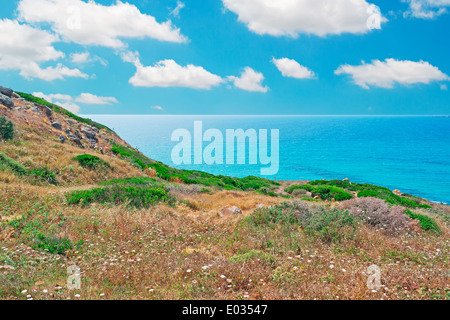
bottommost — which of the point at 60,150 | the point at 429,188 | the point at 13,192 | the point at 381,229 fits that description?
the point at 429,188

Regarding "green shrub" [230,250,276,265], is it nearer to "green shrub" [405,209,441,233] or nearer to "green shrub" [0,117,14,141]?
"green shrub" [405,209,441,233]

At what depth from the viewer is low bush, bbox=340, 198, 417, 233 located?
10.1m

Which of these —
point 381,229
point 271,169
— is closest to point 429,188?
point 271,169

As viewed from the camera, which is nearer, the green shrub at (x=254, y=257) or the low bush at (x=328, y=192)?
the green shrub at (x=254, y=257)

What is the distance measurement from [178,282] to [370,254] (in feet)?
16.0

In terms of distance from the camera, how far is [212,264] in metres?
6.09

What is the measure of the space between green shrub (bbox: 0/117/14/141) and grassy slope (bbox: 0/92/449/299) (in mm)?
9565

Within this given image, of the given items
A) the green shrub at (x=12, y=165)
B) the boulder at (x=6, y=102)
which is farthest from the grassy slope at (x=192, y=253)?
the boulder at (x=6, y=102)

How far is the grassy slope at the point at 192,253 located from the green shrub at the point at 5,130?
31.4 feet

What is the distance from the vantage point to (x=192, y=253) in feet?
22.6

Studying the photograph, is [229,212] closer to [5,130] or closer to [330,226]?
[330,226]

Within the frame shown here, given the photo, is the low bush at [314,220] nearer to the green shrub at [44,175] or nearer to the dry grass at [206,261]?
the dry grass at [206,261]

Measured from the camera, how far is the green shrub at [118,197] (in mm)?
11926
